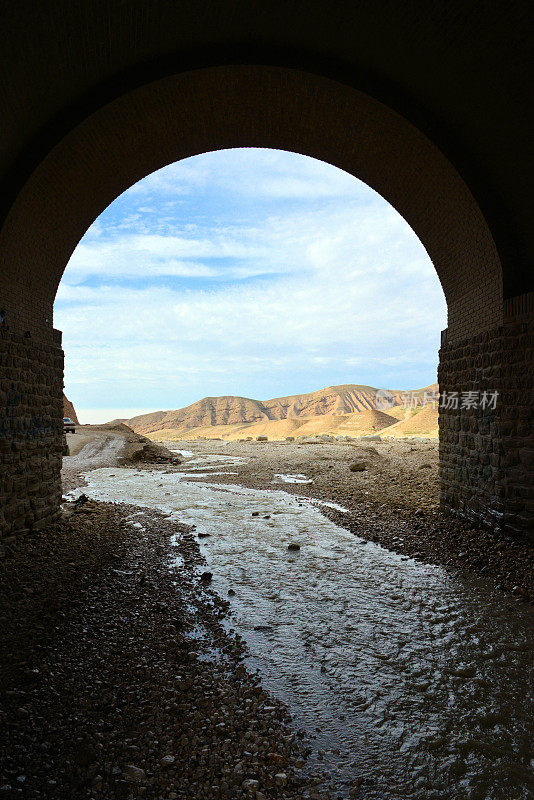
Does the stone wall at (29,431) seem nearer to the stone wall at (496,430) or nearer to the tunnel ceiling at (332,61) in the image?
the tunnel ceiling at (332,61)

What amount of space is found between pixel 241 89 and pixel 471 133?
10.3 feet

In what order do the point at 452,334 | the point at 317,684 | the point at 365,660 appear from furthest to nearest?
1. the point at 452,334
2. the point at 365,660
3. the point at 317,684

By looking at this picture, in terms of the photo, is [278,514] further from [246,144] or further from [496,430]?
[246,144]

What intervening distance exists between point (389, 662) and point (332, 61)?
6650 mm

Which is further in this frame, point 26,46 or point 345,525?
point 345,525

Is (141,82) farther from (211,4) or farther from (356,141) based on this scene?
(356,141)

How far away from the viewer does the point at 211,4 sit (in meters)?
4.77

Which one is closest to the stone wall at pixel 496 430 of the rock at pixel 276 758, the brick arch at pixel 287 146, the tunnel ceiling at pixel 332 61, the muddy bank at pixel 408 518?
the brick arch at pixel 287 146

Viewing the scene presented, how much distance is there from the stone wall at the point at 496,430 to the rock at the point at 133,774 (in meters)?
5.11

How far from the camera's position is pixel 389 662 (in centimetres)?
309

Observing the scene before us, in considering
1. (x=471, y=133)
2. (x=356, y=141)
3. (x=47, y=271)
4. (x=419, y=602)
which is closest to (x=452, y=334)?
(x=471, y=133)

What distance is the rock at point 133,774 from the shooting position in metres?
2.05

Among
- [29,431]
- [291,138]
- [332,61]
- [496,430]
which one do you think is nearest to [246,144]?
[291,138]

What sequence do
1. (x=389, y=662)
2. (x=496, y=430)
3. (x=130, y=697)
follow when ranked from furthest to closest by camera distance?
(x=496, y=430), (x=389, y=662), (x=130, y=697)
